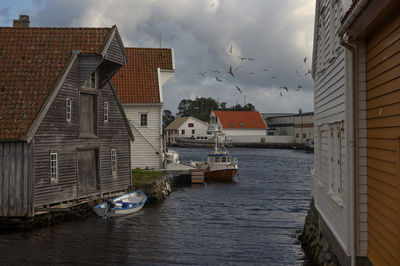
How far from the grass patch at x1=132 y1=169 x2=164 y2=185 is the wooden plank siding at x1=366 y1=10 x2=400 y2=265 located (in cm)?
2150

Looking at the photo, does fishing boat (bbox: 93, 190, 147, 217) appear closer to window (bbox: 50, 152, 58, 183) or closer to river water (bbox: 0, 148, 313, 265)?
river water (bbox: 0, 148, 313, 265)

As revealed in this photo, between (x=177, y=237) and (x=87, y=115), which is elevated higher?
(x=87, y=115)

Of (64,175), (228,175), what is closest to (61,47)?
(64,175)

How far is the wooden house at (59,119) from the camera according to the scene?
1962 cm

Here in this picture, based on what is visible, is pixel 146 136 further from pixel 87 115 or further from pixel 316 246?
pixel 316 246

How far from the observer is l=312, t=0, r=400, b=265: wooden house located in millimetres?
7176

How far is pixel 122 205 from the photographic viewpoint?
23.7 meters

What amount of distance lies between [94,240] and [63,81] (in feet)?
25.4

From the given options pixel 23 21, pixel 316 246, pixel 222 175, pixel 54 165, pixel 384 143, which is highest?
pixel 23 21

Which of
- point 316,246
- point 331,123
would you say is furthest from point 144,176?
point 331,123

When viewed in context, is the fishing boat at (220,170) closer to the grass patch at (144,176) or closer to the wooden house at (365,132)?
the grass patch at (144,176)

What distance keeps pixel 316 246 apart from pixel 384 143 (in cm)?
839

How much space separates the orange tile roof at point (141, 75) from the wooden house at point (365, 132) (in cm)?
2439

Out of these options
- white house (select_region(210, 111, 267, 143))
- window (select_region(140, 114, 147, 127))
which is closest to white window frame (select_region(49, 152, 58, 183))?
window (select_region(140, 114, 147, 127))
